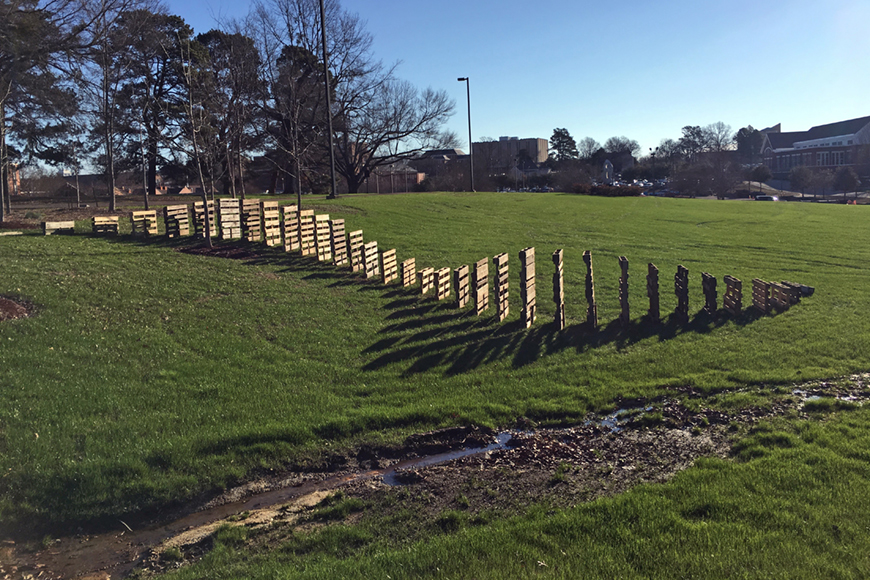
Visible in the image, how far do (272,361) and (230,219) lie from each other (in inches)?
479

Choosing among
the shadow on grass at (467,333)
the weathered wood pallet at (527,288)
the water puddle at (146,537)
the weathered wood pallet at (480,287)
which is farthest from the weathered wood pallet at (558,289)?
the water puddle at (146,537)

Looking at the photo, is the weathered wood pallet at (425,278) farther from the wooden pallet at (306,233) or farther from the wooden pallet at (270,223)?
the wooden pallet at (270,223)

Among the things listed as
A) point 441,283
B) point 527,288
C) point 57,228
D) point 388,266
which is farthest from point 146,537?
point 57,228

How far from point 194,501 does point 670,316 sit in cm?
1113

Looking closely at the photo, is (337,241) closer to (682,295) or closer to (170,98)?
(682,295)

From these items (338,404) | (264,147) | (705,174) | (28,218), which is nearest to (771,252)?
(338,404)

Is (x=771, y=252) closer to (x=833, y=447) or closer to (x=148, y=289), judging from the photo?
(x=833, y=447)

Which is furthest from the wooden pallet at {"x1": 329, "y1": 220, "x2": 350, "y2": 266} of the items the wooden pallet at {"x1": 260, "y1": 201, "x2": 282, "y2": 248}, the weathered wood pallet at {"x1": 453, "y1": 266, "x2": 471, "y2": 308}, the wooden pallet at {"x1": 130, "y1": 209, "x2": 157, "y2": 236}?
the wooden pallet at {"x1": 130, "y1": 209, "x2": 157, "y2": 236}

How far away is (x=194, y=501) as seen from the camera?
682 centimetres

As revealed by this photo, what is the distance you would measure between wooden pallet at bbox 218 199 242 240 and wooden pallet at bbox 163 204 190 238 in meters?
1.59

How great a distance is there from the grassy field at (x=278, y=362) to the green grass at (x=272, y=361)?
4 centimetres

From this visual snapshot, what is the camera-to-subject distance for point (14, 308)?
1168cm

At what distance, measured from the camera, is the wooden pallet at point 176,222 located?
71.3 feet

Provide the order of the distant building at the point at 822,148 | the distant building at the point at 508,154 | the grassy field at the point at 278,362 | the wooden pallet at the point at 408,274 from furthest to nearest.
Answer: the distant building at the point at 508,154 → the distant building at the point at 822,148 → the wooden pallet at the point at 408,274 → the grassy field at the point at 278,362
